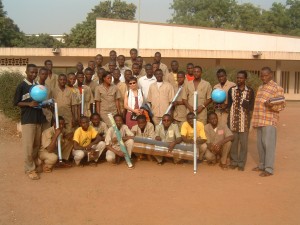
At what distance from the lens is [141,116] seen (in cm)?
649

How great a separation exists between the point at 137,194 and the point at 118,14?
143ft

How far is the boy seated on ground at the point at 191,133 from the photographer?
6344 millimetres

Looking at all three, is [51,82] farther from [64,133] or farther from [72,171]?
[72,171]

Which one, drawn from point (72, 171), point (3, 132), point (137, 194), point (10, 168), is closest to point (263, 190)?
point (137, 194)

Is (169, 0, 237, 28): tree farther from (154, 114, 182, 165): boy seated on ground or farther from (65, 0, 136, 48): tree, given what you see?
(154, 114, 182, 165): boy seated on ground

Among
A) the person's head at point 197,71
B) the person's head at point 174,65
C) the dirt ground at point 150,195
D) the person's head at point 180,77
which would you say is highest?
the person's head at point 174,65

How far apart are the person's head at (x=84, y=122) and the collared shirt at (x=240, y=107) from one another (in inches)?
95.3

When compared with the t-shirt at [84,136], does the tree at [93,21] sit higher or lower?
higher

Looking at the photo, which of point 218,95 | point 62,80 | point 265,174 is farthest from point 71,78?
point 265,174

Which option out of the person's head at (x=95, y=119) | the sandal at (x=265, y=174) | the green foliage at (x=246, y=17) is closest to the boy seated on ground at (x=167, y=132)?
the person's head at (x=95, y=119)

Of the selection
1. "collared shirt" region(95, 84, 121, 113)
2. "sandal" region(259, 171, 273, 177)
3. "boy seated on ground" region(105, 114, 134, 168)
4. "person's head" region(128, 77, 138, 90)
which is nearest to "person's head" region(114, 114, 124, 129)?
"boy seated on ground" region(105, 114, 134, 168)

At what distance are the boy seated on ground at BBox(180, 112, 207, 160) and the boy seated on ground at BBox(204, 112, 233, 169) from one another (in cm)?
12

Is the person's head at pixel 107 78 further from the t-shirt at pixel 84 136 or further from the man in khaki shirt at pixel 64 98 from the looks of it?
the t-shirt at pixel 84 136

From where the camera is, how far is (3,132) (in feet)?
31.8
